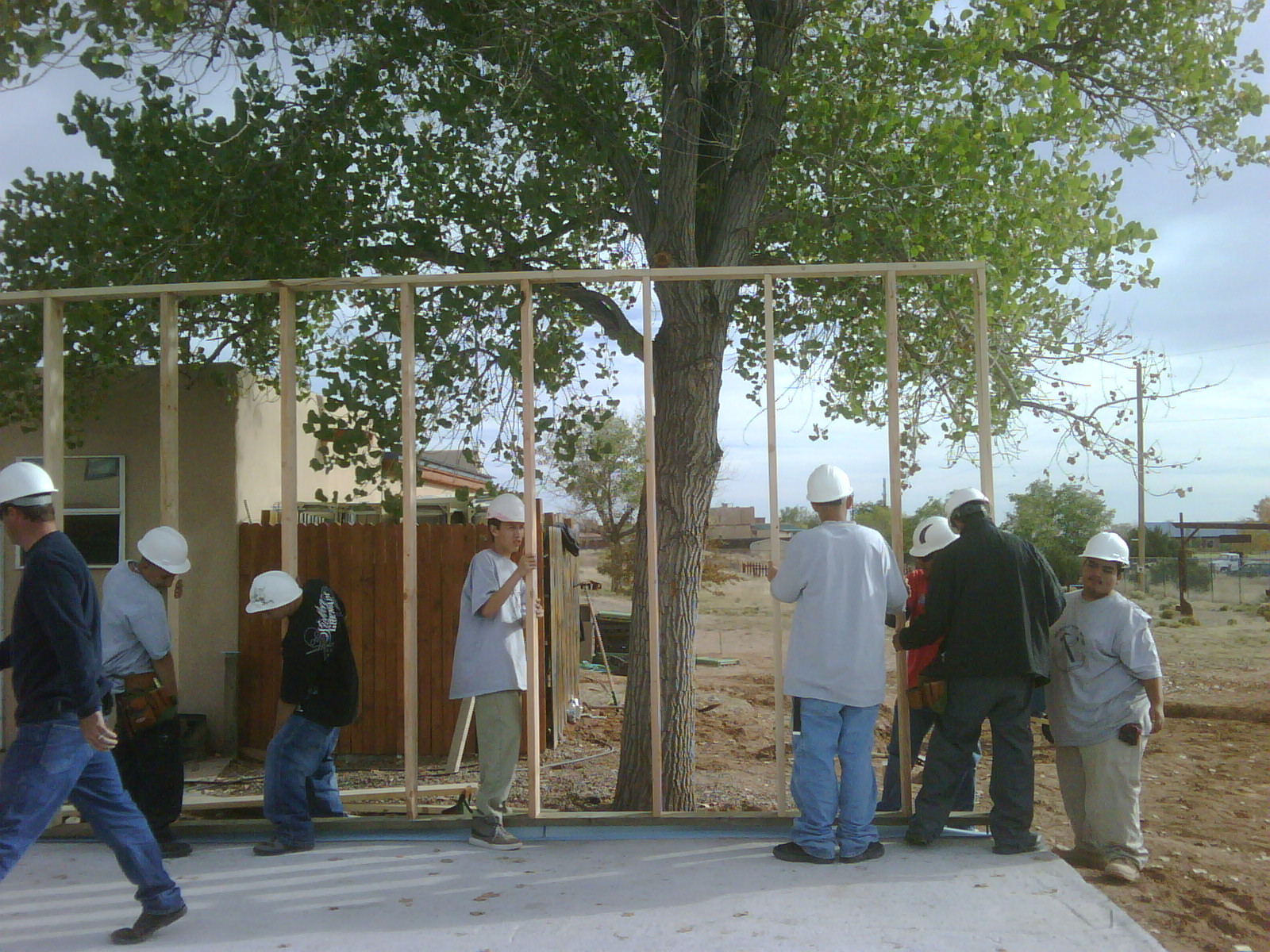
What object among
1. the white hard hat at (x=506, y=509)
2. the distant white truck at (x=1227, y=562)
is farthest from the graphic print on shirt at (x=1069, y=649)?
the distant white truck at (x=1227, y=562)

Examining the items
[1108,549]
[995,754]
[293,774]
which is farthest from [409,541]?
[1108,549]

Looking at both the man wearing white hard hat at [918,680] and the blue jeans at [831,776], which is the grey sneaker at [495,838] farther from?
the man wearing white hard hat at [918,680]

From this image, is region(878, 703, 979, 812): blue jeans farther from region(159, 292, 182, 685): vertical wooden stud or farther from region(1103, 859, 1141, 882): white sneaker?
region(159, 292, 182, 685): vertical wooden stud

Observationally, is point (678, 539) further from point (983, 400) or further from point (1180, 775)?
point (1180, 775)

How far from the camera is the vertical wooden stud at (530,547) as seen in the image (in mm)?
5270

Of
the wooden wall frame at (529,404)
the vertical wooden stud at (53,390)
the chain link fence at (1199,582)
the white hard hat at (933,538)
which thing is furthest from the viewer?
the chain link fence at (1199,582)

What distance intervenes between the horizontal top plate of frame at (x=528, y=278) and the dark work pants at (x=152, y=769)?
7.83ft

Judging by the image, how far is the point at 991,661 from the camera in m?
4.92

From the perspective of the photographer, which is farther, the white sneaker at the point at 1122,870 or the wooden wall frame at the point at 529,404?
the wooden wall frame at the point at 529,404

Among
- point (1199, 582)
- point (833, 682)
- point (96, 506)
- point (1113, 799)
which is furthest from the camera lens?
point (1199, 582)

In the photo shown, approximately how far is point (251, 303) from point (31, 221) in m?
1.77

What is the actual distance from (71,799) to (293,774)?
4.10 ft

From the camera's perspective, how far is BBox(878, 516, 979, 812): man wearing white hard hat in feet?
18.6

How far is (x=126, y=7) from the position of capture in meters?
6.29
